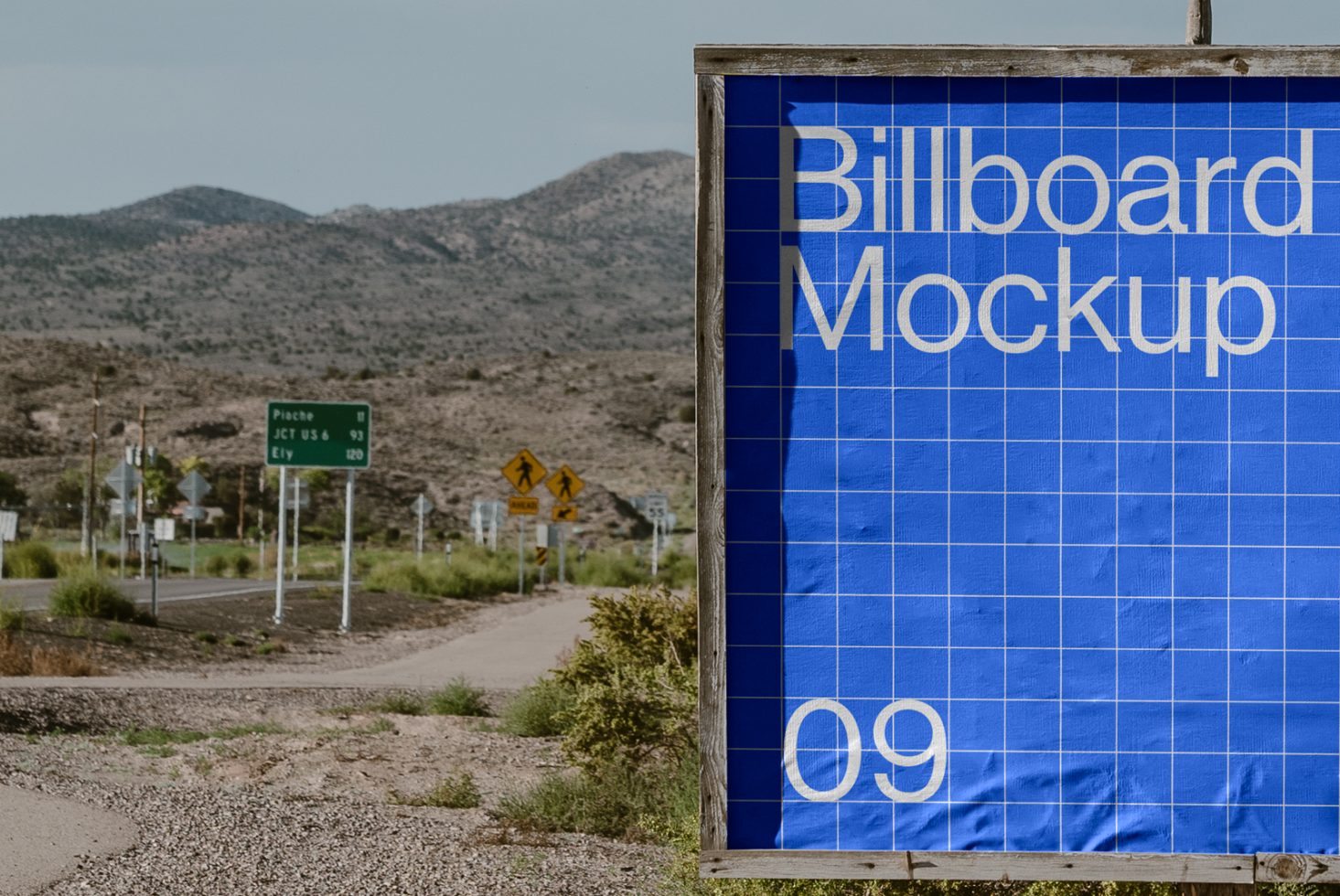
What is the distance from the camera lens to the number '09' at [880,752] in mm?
4926

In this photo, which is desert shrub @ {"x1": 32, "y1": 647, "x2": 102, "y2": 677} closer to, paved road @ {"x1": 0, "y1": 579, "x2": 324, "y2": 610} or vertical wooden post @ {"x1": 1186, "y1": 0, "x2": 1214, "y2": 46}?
paved road @ {"x1": 0, "y1": 579, "x2": 324, "y2": 610}

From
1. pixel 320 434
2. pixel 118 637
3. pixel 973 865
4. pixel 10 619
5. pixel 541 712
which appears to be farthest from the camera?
pixel 320 434

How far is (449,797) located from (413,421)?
9100 cm

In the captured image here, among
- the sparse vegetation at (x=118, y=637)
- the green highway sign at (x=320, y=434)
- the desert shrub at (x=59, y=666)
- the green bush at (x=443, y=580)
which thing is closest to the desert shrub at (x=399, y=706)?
the desert shrub at (x=59, y=666)

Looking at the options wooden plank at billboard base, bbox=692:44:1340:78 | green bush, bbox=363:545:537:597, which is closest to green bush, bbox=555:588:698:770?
wooden plank at billboard base, bbox=692:44:1340:78

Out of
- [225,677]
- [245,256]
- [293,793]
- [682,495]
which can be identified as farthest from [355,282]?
[293,793]

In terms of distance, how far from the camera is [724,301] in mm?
4887

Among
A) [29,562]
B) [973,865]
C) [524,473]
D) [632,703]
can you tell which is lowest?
[29,562]

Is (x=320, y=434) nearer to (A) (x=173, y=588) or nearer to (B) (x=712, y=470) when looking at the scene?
(A) (x=173, y=588)

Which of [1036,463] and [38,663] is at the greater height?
[1036,463]

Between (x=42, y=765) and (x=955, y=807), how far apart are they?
9004mm

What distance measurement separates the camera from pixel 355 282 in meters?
156

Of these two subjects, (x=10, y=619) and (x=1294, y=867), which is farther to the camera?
(x=10, y=619)

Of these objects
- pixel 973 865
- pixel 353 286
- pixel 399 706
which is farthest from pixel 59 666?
pixel 353 286
